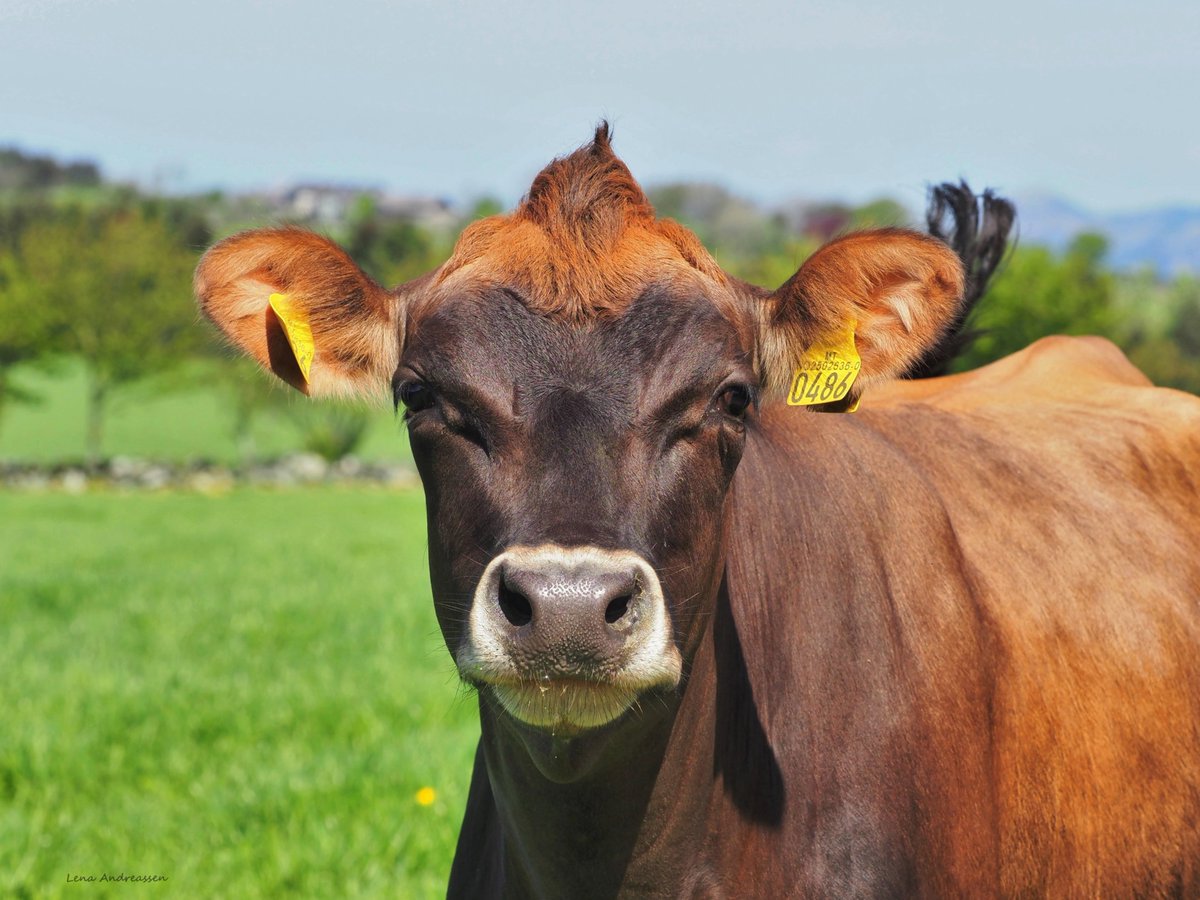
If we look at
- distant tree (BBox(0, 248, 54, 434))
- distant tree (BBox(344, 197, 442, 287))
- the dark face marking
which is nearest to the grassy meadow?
the dark face marking

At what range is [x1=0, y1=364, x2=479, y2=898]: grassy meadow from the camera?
5.75 meters

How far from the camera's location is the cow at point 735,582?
285 centimetres

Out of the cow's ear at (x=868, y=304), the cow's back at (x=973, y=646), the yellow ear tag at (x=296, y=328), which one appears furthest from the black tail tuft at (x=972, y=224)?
the yellow ear tag at (x=296, y=328)

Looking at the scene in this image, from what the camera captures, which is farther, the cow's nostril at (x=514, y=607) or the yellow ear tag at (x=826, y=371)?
the yellow ear tag at (x=826, y=371)

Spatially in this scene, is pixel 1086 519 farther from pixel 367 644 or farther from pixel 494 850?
pixel 367 644

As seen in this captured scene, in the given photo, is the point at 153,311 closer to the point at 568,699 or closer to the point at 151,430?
the point at 151,430

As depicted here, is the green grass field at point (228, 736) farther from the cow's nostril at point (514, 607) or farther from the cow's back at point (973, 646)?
the cow's back at point (973, 646)

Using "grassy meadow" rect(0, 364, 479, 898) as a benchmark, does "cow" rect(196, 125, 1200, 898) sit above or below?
above

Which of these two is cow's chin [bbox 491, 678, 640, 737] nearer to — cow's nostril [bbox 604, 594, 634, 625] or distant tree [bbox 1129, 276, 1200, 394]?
cow's nostril [bbox 604, 594, 634, 625]

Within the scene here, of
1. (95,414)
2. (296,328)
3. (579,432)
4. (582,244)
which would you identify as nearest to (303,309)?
(296,328)

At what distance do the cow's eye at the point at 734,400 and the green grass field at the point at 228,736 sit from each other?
0.90 m

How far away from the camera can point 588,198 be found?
343 cm

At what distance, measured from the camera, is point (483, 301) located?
10.4ft

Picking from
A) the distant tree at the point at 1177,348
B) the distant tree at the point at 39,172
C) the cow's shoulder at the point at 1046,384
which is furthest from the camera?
the distant tree at the point at 39,172
